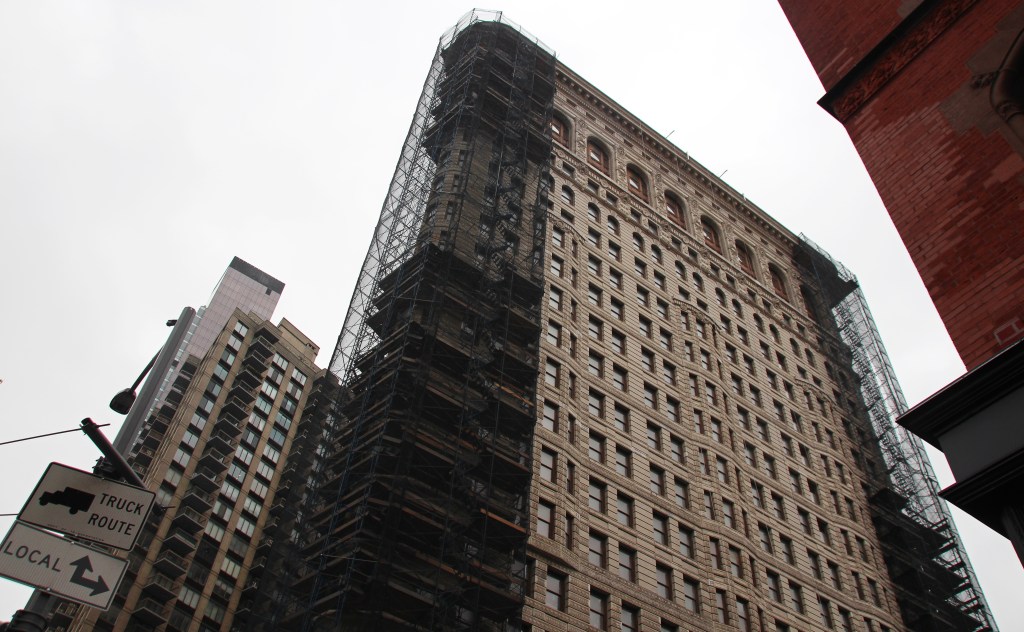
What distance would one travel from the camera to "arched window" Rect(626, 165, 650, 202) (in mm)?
65400

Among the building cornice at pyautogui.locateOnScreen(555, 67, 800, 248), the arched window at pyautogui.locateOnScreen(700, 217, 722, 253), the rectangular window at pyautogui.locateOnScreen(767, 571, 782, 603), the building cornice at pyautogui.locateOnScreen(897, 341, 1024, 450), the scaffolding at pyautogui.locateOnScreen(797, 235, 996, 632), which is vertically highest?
the building cornice at pyautogui.locateOnScreen(555, 67, 800, 248)

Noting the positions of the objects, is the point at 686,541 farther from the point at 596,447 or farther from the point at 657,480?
the point at 596,447

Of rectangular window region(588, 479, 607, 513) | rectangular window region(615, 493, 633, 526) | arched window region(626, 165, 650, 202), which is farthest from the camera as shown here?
arched window region(626, 165, 650, 202)

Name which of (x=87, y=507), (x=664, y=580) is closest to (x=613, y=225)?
(x=664, y=580)

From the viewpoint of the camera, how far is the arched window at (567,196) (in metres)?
56.9

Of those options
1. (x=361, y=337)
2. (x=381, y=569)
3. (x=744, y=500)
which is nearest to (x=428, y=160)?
(x=361, y=337)

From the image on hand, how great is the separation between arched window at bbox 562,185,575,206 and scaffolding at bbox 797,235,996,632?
2732 centimetres

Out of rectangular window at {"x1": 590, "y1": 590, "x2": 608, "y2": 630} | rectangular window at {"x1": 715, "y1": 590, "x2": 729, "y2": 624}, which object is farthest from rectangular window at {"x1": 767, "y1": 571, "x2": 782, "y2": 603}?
rectangular window at {"x1": 590, "y1": 590, "x2": 608, "y2": 630}

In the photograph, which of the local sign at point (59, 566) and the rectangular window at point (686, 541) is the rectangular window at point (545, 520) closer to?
the rectangular window at point (686, 541)

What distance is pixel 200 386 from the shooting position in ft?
291

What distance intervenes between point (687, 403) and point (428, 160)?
2304 cm

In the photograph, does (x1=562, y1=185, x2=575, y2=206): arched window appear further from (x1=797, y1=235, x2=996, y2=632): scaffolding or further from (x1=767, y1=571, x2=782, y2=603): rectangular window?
(x1=797, y1=235, x2=996, y2=632): scaffolding

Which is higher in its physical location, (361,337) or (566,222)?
(566,222)

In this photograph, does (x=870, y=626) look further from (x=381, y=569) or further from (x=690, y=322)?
(x=381, y=569)
